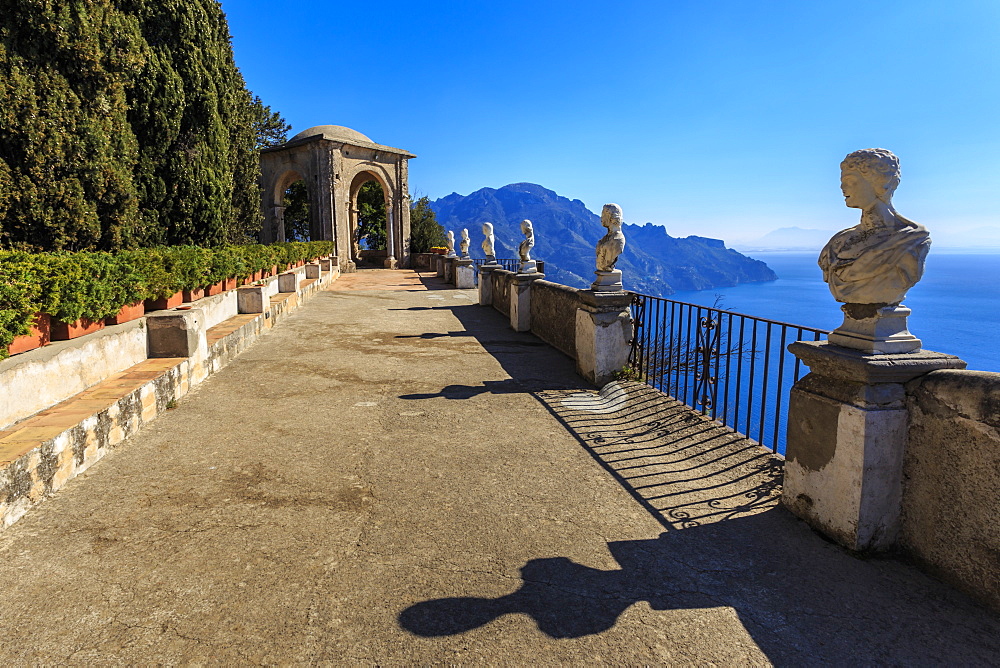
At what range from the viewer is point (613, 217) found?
20.8ft

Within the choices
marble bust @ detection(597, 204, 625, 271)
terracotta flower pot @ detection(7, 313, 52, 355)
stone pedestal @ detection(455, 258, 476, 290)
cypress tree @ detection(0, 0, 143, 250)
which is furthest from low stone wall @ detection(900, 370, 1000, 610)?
stone pedestal @ detection(455, 258, 476, 290)

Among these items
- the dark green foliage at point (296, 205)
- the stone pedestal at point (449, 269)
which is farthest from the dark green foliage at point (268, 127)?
the stone pedestal at point (449, 269)

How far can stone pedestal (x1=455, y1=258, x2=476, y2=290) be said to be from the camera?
1852 centimetres

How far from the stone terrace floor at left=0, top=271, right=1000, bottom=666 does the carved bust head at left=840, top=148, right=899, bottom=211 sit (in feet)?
6.18

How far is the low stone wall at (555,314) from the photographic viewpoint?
7.61m

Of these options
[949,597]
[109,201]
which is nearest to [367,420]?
[949,597]

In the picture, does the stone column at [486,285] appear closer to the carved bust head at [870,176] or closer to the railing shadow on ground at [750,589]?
the railing shadow on ground at [750,589]

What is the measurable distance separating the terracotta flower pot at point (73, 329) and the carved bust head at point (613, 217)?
5.48m

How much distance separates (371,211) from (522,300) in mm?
33979

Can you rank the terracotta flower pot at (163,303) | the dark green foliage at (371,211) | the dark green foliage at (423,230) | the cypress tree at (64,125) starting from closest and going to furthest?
the cypress tree at (64,125), the terracotta flower pot at (163,303), the dark green foliage at (423,230), the dark green foliage at (371,211)

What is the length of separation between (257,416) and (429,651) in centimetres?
358

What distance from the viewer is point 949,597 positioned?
2.47 m

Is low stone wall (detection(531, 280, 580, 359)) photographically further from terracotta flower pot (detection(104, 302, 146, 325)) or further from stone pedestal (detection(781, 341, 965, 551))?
terracotta flower pot (detection(104, 302, 146, 325))

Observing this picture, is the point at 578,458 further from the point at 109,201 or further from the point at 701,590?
the point at 109,201
